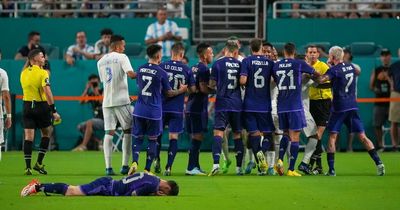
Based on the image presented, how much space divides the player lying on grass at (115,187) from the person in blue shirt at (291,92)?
15.6ft

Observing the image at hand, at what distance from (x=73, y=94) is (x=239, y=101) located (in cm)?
1033

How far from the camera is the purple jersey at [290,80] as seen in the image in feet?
63.1

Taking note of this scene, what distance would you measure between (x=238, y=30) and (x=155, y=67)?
1230 centimetres

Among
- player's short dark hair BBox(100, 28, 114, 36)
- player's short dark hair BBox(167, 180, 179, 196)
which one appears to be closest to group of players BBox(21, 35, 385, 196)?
player's short dark hair BBox(167, 180, 179, 196)

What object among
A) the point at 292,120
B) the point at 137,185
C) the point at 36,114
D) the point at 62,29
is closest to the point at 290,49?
the point at 292,120

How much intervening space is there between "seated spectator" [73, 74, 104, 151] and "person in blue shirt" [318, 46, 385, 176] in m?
9.78

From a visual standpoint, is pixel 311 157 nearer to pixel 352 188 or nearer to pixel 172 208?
pixel 352 188

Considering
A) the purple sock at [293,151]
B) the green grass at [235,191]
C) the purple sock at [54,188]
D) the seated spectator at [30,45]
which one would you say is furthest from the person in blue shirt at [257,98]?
the seated spectator at [30,45]

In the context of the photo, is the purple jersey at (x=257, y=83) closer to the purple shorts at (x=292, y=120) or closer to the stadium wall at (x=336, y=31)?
the purple shorts at (x=292, y=120)

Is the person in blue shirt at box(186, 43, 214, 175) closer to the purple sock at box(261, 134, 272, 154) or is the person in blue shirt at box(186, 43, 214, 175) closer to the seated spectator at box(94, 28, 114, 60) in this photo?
the purple sock at box(261, 134, 272, 154)

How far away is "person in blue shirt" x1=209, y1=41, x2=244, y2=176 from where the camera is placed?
1945 cm

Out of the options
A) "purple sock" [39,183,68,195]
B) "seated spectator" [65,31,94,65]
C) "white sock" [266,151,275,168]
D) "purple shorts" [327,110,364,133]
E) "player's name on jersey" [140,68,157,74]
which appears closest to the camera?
"purple sock" [39,183,68,195]

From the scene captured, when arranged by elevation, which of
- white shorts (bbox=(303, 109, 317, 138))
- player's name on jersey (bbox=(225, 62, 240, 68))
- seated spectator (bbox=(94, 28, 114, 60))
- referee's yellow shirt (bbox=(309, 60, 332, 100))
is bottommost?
white shorts (bbox=(303, 109, 317, 138))

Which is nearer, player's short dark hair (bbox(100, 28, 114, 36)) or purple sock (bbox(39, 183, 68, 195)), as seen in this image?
purple sock (bbox(39, 183, 68, 195))
